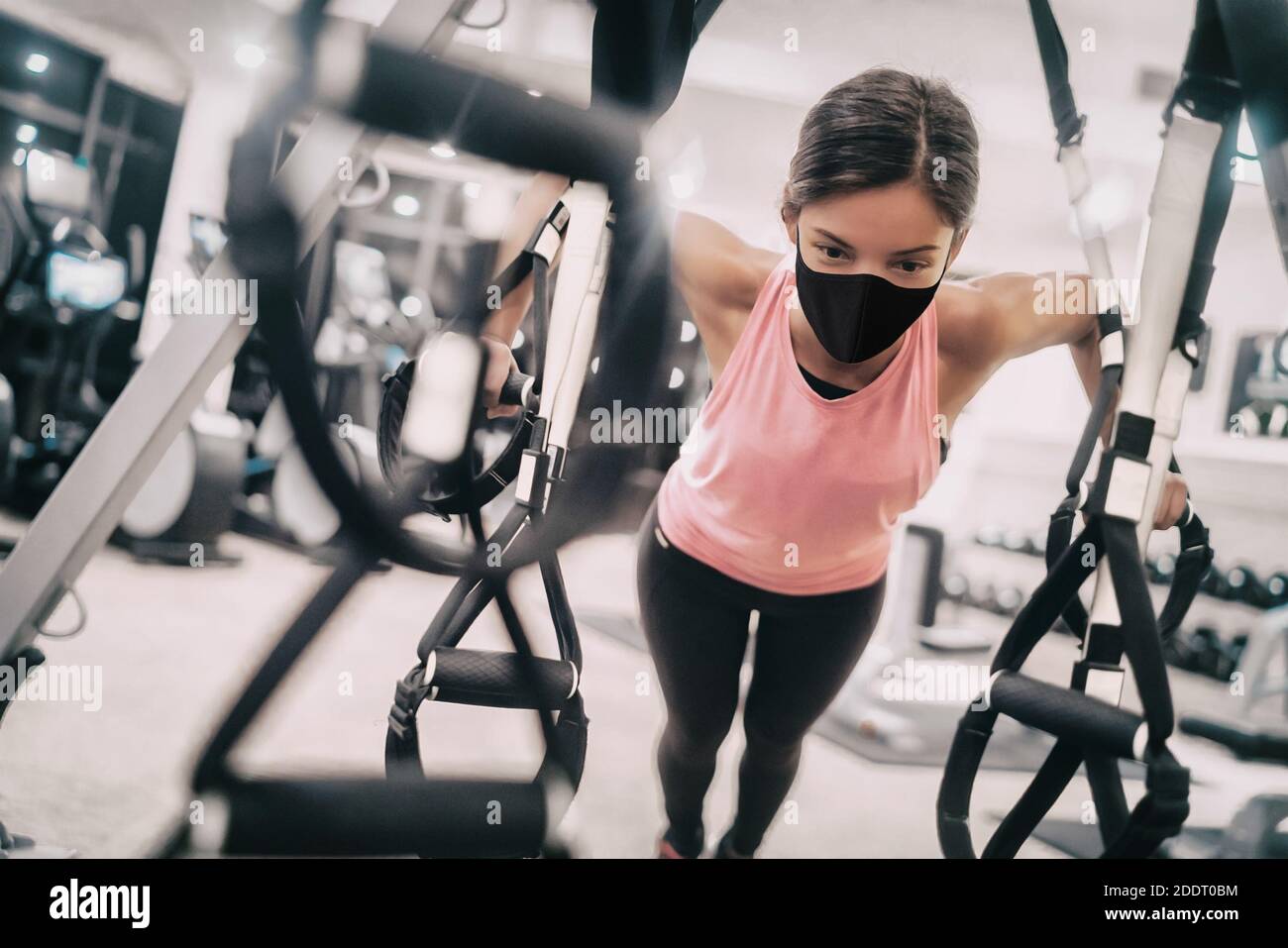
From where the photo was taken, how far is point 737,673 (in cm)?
118

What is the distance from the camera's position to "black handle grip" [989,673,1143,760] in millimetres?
891

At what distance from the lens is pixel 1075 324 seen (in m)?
1.08

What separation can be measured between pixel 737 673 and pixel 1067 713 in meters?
0.44

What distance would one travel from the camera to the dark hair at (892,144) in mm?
946

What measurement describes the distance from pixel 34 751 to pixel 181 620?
0.81 metres

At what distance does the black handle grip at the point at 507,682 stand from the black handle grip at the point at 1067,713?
0.53 metres

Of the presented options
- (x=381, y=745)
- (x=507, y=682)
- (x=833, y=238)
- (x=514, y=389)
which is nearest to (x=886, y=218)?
(x=833, y=238)

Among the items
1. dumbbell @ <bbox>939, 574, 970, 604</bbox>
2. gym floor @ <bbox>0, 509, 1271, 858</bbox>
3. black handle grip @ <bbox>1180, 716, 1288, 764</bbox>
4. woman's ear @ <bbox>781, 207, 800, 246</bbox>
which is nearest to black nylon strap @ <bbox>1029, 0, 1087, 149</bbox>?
woman's ear @ <bbox>781, 207, 800, 246</bbox>

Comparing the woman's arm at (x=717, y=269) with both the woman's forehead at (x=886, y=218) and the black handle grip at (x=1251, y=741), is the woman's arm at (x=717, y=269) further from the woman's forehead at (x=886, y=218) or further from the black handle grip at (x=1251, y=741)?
the black handle grip at (x=1251, y=741)

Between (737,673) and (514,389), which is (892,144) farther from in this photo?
(737,673)

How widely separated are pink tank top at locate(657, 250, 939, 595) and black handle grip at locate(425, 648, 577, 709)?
337mm

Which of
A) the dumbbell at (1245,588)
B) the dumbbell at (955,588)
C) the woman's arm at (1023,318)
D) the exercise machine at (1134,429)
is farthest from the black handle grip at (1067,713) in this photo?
the dumbbell at (955,588)

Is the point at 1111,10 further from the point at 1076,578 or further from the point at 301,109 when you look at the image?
the point at 301,109
